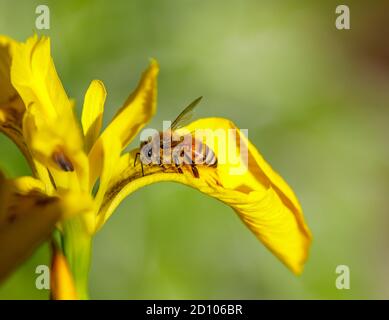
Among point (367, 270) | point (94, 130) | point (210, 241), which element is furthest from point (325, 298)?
point (94, 130)

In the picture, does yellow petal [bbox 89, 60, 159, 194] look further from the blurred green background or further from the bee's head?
the blurred green background

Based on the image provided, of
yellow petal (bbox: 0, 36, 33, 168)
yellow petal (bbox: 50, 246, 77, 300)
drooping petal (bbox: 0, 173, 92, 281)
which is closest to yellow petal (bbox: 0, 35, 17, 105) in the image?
yellow petal (bbox: 0, 36, 33, 168)

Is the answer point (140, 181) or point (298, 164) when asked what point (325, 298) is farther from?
point (140, 181)

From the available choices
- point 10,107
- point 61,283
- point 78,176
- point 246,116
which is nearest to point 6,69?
point 10,107

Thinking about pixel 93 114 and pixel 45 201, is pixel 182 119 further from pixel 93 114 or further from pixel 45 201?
pixel 45 201

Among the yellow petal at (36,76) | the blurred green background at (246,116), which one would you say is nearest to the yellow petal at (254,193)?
the yellow petal at (36,76)

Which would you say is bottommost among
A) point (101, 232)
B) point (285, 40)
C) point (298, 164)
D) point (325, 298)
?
point (325, 298)

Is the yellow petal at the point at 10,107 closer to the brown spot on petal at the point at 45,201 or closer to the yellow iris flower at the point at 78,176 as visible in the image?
the yellow iris flower at the point at 78,176
